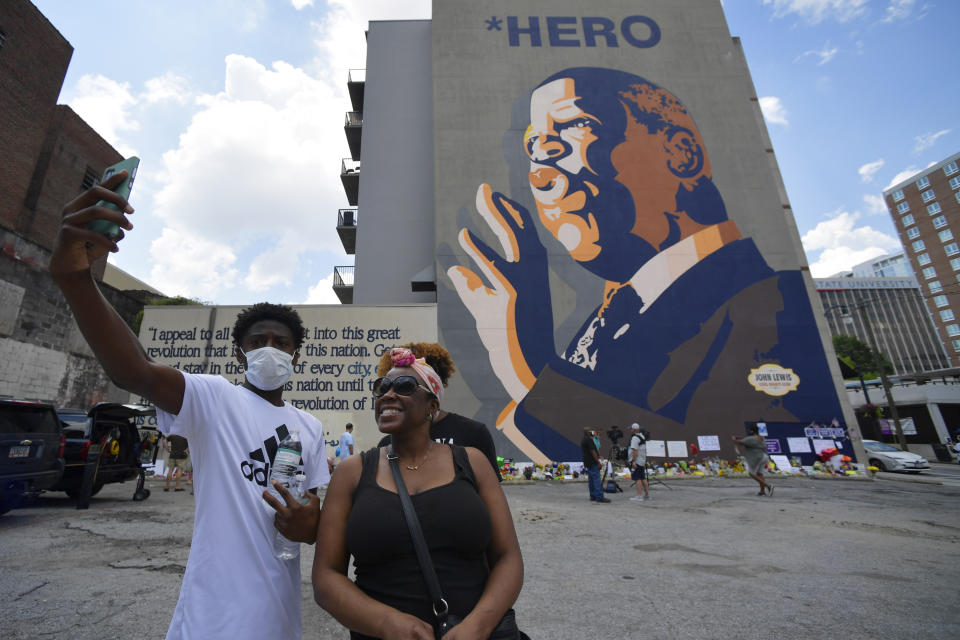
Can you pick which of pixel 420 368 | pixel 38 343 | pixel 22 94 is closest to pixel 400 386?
pixel 420 368

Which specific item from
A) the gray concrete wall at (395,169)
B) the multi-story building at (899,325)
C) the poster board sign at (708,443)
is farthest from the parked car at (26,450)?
the multi-story building at (899,325)

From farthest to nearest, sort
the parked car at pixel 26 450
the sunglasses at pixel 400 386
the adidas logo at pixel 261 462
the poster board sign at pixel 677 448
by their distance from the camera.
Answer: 1. the poster board sign at pixel 677 448
2. the parked car at pixel 26 450
3. the sunglasses at pixel 400 386
4. the adidas logo at pixel 261 462

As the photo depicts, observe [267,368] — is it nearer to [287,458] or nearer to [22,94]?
[287,458]

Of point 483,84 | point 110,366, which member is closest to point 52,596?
point 110,366

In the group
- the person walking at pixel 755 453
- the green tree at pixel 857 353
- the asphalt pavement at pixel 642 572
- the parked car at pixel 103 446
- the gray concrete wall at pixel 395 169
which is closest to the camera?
the asphalt pavement at pixel 642 572

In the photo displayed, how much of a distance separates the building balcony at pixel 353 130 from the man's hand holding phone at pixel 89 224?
80.0 feet

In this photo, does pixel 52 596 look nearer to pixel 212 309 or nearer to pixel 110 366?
pixel 110 366

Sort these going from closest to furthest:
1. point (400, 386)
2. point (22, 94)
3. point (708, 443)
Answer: point (400, 386), point (708, 443), point (22, 94)

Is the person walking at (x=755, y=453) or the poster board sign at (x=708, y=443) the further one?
the poster board sign at (x=708, y=443)

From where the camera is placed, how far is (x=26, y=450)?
6.33 m

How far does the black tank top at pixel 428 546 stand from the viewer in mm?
1497

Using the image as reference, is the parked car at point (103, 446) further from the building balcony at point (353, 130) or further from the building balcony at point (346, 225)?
the building balcony at point (353, 130)

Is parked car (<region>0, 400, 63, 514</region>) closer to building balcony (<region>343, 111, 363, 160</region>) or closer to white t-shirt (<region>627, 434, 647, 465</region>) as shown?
white t-shirt (<region>627, 434, 647, 465</region>)

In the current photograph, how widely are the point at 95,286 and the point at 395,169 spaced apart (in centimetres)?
2074
